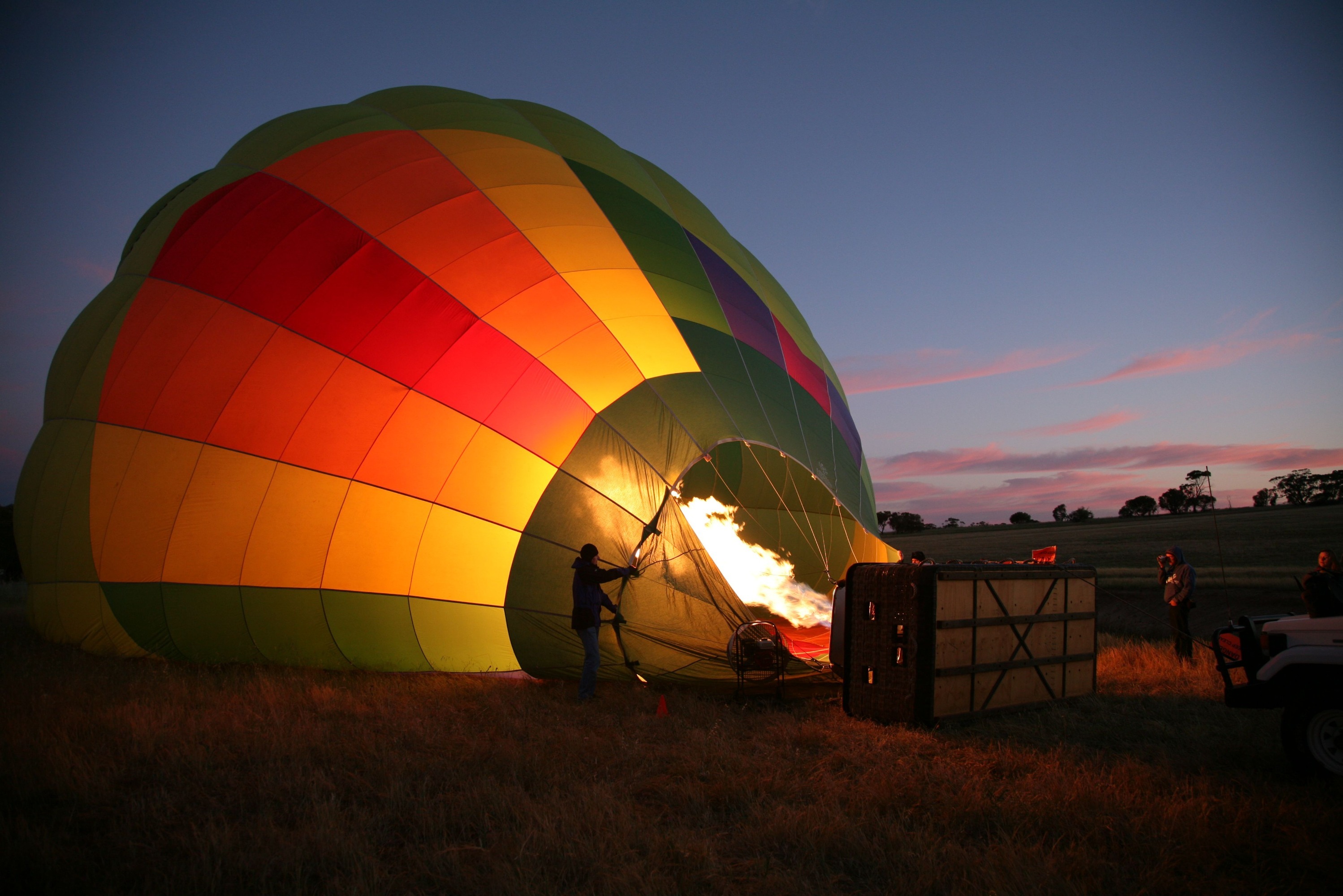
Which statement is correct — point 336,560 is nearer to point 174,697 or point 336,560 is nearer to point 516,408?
point 174,697

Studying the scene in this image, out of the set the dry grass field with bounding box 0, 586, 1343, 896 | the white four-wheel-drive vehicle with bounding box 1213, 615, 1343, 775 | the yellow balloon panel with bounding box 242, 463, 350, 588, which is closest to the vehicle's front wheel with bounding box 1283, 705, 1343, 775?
the white four-wheel-drive vehicle with bounding box 1213, 615, 1343, 775

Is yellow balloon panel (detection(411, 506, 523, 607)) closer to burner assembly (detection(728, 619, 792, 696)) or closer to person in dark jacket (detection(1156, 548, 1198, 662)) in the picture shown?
burner assembly (detection(728, 619, 792, 696))

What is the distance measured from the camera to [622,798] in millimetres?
4434

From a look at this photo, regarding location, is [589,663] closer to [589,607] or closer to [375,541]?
[589,607]

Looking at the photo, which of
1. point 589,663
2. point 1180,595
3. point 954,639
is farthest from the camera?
point 1180,595

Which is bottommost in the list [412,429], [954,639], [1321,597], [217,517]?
[954,639]

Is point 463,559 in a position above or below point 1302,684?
above

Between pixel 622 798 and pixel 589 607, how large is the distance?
2308 mm

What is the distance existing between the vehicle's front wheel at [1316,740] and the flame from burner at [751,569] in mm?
3901

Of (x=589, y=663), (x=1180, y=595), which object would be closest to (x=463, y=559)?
(x=589, y=663)

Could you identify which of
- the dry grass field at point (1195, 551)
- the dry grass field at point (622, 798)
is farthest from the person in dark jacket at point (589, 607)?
the dry grass field at point (1195, 551)

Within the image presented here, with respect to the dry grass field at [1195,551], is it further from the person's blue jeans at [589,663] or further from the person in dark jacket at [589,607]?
the person's blue jeans at [589,663]

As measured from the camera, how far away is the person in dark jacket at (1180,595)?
9.33 m

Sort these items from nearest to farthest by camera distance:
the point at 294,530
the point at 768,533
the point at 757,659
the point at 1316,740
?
the point at 1316,740, the point at 757,659, the point at 294,530, the point at 768,533
